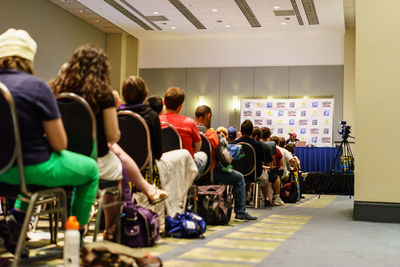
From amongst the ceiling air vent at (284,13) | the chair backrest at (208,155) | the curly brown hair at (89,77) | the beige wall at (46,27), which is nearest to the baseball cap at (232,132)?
the chair backrest at (208,155)

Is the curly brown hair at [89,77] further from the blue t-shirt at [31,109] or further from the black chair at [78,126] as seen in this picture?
the blue t-shirt at [31,109]

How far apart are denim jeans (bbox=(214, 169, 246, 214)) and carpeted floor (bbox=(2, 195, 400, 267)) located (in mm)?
243

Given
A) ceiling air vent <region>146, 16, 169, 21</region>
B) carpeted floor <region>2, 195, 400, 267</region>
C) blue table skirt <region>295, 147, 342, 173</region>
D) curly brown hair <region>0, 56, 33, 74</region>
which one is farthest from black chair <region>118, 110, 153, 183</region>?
ceiling air vent <region>146, 16, 169, 21</region>

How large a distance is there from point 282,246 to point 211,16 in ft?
34.3

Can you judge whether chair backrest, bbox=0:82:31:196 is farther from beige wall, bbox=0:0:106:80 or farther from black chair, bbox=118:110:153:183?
beige wall, bbox=0:0:106:80

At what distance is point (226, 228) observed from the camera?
4.20m

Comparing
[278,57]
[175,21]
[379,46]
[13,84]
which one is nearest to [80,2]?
[175,21]

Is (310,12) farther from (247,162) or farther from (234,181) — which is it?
(234,181)

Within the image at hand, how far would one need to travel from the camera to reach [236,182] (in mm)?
4949

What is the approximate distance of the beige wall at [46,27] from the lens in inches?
432

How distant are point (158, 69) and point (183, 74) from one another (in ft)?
2.72

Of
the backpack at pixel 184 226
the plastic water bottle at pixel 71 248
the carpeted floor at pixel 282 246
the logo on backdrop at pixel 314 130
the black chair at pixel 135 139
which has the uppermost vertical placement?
the logo on backdrop at pixel 314 130

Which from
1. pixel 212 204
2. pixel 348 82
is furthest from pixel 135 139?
pixel 348 82

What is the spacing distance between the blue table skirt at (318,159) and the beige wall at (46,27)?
20.9ft
